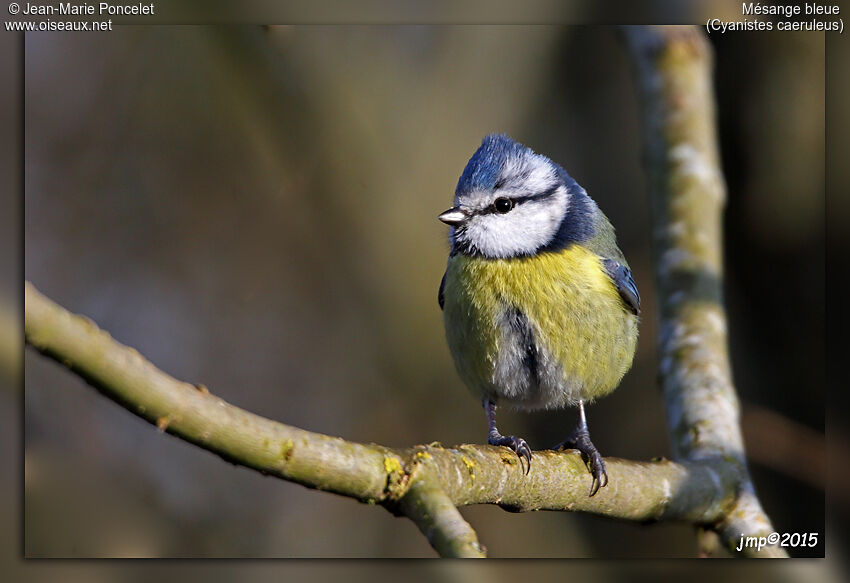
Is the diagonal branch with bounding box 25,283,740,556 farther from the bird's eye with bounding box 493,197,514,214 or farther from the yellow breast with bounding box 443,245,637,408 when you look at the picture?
the bird's eye with bounding box 493,197,514,214

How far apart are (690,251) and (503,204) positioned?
59 centimetres

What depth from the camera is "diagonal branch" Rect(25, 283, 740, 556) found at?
2.89 feet

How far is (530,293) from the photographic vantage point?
1.76m

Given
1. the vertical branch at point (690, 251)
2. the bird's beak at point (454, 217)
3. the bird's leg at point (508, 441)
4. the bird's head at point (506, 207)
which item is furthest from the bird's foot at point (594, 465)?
the bird's beak at point (454, 217)

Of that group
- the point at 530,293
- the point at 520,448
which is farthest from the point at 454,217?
the point at 520,448

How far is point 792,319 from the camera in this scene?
2.03 meters

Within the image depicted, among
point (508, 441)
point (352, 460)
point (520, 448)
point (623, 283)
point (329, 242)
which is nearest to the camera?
point (352, 460)

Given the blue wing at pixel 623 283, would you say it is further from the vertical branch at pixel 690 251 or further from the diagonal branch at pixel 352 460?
the diagonal branch at pixel 352 460

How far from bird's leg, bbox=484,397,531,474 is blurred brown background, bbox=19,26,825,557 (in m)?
0.39

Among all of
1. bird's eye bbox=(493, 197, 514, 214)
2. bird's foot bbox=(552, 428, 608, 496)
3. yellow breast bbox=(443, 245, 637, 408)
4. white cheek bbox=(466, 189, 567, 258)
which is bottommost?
bird's foot bbox=(552, 428, 608, 496)

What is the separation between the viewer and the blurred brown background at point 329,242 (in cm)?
196

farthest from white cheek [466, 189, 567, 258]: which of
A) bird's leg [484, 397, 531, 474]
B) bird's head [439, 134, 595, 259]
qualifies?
bird's leg [484, 397, 531, 474]

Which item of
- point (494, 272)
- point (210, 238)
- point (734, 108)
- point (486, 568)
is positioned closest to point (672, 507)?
point (486, 568)

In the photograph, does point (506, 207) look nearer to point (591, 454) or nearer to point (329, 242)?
point (591, 454)
